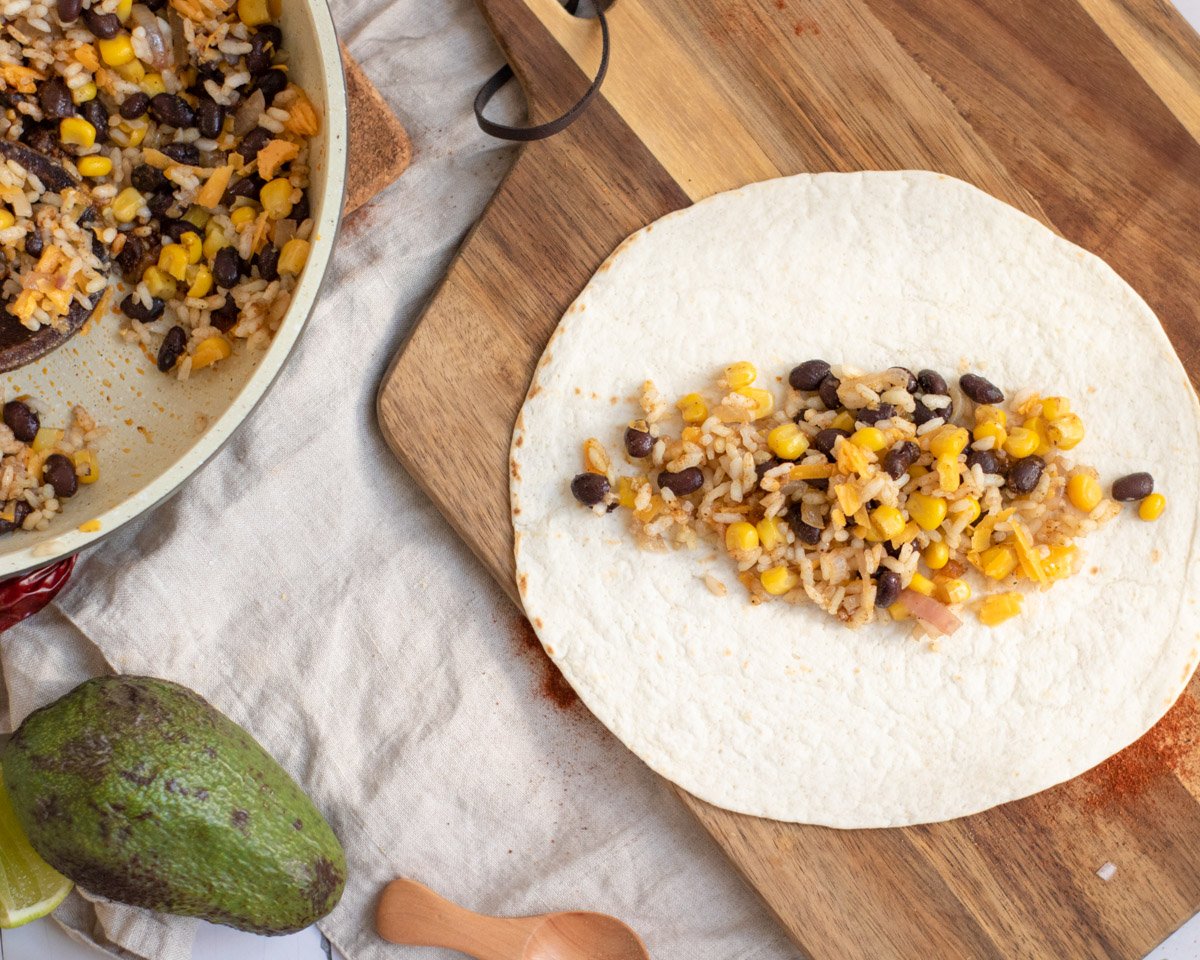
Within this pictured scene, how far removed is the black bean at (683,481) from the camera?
242cm

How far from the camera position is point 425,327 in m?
2.57

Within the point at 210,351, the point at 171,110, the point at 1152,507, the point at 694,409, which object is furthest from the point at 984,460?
the point at 171,110

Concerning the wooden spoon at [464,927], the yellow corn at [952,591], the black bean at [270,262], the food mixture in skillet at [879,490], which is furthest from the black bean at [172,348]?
the yellow corn at [952,591]

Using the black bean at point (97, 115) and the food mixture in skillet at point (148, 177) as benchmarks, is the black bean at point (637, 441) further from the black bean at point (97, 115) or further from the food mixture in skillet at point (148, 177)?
the black bean at point (97, 115)

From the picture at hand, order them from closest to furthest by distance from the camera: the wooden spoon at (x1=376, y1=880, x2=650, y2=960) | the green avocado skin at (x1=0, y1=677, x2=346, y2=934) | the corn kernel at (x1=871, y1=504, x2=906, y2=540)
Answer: the green avocado skin at (x1=0, y1=677, x2=346, y2=934), the corn kernel at (x1=871, y1=504, x2=906, y2=540), the wooden spoon at (x1=376, y1=880, x2=650, y2=960)

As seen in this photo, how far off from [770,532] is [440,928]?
1.33 metres

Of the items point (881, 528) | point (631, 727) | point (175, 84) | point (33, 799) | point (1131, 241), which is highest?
point (1131, 241)

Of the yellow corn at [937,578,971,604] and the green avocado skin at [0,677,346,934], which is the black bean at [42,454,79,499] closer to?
the green avocado skin at [0,677,346,934]

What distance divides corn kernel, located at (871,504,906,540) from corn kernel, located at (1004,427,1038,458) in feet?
1.00

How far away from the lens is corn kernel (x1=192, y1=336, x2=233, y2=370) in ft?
8.13

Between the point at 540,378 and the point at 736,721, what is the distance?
96 centimetres

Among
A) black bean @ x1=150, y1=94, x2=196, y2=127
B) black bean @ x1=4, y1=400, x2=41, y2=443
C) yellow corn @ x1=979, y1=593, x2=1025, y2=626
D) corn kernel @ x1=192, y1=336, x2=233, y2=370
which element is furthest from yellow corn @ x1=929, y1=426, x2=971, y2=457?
black bean @ x1=4, y1=400, x2=41, y2=443

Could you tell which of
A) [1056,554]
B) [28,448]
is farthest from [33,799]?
[1056,554]

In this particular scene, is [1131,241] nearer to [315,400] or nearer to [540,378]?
[540,378]
